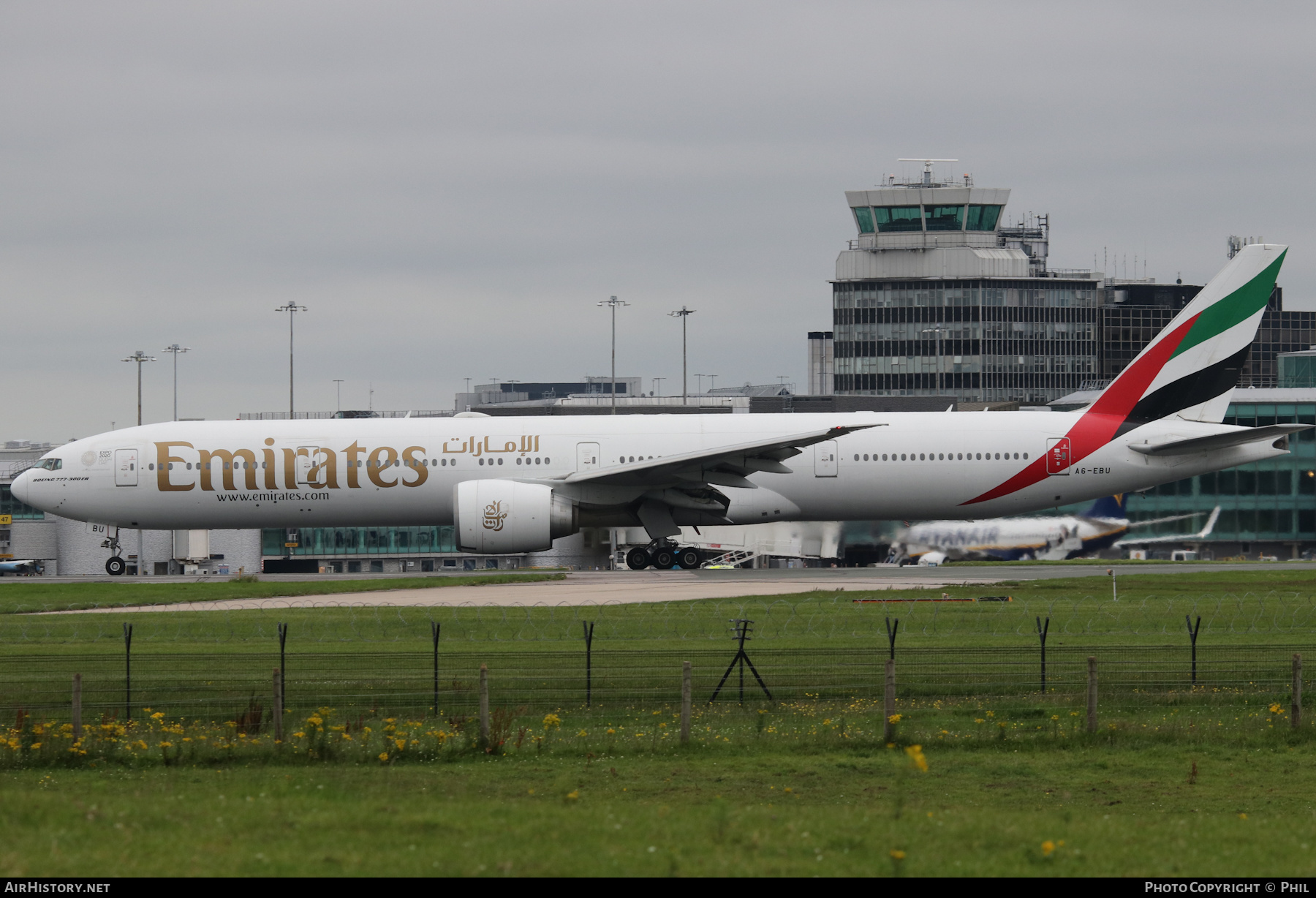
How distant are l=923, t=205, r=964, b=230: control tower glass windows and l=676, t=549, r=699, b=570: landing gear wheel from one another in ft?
332

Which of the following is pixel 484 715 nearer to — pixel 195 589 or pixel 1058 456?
pixel 195 589

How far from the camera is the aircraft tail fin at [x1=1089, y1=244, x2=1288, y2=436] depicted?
38.9m

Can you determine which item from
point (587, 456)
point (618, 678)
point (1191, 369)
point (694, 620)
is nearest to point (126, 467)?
point (587, 456)

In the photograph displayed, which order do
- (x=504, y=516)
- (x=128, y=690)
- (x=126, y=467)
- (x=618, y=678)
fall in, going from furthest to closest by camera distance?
(x=126, y=467) < (x=504, y=516) < (x=618, y=678) < (x=128, y=690)

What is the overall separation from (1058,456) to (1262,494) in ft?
132

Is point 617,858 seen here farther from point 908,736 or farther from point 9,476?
point 9,476

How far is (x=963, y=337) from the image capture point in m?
144

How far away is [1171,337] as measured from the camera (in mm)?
39188

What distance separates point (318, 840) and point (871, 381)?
457 ft

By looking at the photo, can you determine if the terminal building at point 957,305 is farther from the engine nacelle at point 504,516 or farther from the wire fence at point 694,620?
the wire fence at point 694,620

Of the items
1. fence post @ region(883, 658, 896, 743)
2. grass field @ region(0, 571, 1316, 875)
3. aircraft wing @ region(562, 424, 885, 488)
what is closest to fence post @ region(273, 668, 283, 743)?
grass field @ region(0, 571, 1316, 875)

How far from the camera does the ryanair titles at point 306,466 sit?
38750mm

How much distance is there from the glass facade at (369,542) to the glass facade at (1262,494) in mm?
38289

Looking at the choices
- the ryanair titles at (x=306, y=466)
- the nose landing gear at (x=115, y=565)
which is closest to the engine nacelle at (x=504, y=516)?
the ryanair titles at (x=306, y=466)
